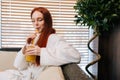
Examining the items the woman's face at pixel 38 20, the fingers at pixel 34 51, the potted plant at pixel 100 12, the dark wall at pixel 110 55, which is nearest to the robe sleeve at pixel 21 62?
the fingers at pixel 34 51

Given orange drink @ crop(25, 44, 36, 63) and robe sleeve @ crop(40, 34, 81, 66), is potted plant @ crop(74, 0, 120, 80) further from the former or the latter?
orange drink @ crop(25, 44, 36, 63)

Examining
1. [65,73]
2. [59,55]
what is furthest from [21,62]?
[65,73]

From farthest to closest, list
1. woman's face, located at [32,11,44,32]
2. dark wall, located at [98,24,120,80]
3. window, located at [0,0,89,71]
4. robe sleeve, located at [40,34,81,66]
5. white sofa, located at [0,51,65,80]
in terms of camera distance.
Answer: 1. window, located at [0,0,89,71]
2. dark wall, located at [98,24,120,80]
3. woman's face, located at [32,11,44,32]
4. robe sleeve, located at [40,34,81,66]
5. white sofa, located at [0,51,65,80]

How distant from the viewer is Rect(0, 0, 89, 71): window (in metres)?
2.88

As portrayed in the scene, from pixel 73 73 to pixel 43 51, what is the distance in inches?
15.2

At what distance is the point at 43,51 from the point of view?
201 centimetres

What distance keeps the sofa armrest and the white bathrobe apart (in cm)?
5

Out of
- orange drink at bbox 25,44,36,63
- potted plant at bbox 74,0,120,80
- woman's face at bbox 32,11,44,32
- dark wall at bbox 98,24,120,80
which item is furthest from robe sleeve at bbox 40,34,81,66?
dark wall at bbox 98,24,120,80

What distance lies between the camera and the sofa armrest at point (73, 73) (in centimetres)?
166

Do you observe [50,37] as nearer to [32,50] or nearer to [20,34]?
[32,50]

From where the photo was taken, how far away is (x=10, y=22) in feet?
9.48

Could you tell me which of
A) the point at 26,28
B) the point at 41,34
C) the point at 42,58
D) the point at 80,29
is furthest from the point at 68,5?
the point at 42,58

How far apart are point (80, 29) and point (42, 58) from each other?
1.19 m

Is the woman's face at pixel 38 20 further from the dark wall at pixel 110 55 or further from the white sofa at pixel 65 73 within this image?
the dark wall at pixel 110 55
